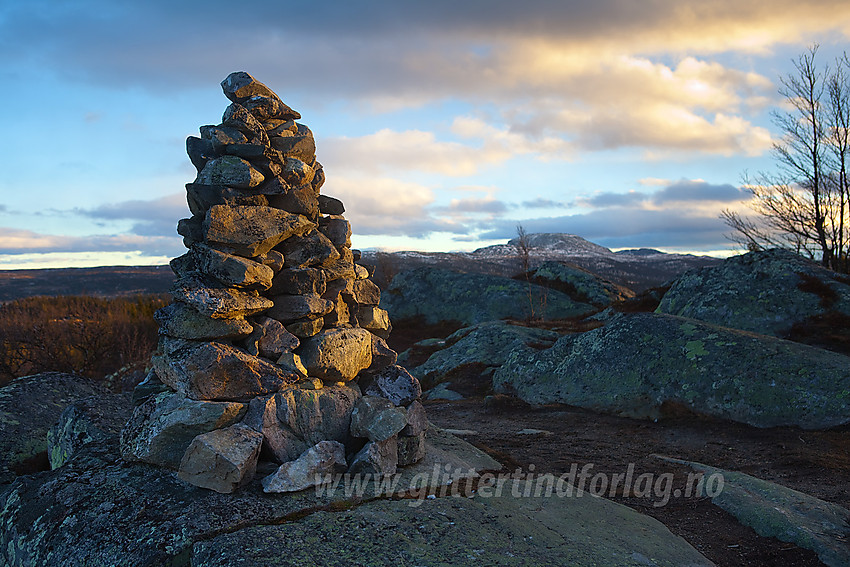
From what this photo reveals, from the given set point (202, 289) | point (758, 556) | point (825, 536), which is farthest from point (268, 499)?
point (825, 536)

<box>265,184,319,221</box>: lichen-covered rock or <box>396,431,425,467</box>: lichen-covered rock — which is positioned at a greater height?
<box>265,184,319,221</box>: lichen-covered rock

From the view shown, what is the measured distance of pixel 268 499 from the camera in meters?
5.30

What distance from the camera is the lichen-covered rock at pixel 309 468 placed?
5457 millimetres

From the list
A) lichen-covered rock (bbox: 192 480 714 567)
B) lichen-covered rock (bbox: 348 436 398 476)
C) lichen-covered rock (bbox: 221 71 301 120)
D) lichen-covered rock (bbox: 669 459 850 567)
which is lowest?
lichen-covered rock (bbox: 669 459 850 567)

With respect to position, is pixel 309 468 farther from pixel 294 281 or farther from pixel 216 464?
pixel 294 281

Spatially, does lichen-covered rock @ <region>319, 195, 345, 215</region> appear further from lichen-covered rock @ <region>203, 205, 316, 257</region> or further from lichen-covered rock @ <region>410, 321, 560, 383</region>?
lichen-covered rock @ <region>410, 321, 560, 383</region>

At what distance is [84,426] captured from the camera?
7.39 m

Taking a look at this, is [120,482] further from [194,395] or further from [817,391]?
[817,391]

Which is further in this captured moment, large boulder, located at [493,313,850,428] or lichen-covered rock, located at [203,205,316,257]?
large boulder, located at [493,313,850,428]

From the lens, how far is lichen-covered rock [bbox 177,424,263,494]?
5234 millimetres

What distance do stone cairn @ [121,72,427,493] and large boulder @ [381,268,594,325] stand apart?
2140 centimetres

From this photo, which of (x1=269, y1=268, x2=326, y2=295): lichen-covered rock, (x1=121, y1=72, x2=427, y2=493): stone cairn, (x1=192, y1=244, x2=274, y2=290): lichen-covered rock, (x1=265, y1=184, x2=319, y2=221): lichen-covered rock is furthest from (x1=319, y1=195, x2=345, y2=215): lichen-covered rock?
(x1=192, y1=244, x2=274, y2=290): lichen-covered rock

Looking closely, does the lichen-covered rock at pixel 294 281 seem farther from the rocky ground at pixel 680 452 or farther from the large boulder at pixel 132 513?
the rocky ground at pixel 680 452

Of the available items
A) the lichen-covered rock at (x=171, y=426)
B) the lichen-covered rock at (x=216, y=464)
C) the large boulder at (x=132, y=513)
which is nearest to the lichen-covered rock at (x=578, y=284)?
the large boulder at (x=132, y=513)
